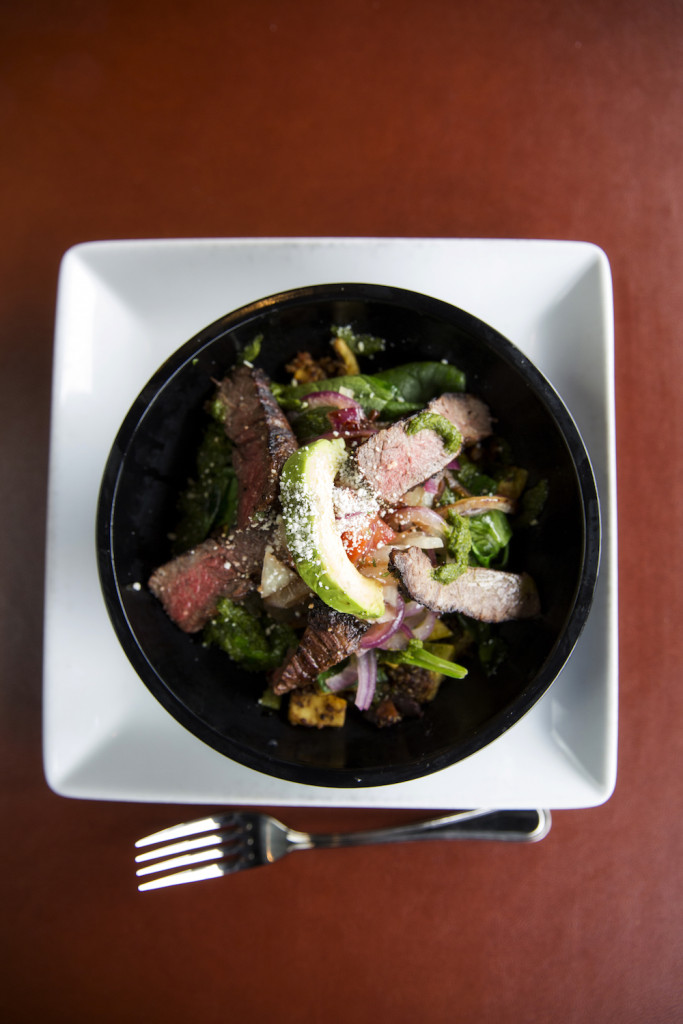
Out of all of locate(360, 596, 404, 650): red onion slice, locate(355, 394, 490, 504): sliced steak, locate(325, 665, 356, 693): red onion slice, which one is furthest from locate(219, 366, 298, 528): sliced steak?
locate(325, 665, 356, 693): red onion slice

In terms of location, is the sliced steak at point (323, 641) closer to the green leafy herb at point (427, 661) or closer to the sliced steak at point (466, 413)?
the green leafy herb at point (427, 661)

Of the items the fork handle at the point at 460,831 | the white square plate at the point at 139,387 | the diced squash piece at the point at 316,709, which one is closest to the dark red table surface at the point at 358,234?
the fork handle at the point at 460,831

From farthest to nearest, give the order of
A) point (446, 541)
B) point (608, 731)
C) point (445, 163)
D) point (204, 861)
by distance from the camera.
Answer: point (445, 163) < point (204, 861) < point (608, 731) < point (446, 541)

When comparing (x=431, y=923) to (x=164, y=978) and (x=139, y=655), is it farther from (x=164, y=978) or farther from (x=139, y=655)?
(x=139, y=655)

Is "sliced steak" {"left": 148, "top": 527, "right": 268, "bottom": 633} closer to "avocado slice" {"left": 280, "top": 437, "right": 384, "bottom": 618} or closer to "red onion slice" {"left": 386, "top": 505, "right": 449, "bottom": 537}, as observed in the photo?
"avocado slice" {"left": 280, "top": 437, "right": 384, "bottom": 618}

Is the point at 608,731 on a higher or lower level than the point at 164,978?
higher

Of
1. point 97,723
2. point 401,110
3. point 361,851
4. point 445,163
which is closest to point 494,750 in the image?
point 361,851

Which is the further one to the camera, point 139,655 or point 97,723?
point 97,723
